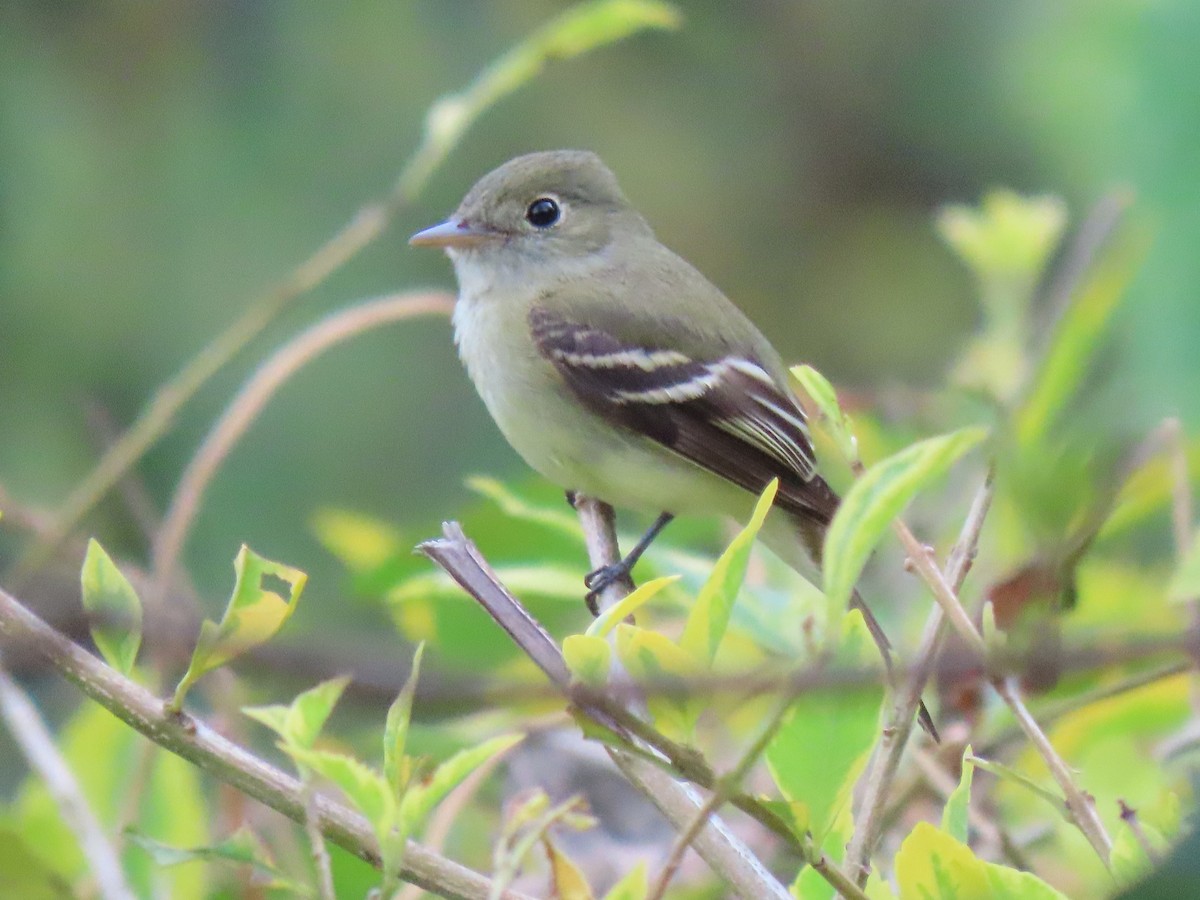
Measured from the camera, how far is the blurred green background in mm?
4039

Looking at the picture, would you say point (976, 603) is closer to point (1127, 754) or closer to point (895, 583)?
point (1127, 754)

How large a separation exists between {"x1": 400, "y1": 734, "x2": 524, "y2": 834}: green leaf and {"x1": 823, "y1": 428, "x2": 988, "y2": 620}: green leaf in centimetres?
22

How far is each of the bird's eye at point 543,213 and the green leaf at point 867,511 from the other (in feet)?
7.96

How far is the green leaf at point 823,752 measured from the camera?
1096mm

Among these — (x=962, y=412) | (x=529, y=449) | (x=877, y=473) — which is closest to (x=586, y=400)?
(x=529, y=449)

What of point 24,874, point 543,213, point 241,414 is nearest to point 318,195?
point 543,213

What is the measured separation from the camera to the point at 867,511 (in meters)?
0.96

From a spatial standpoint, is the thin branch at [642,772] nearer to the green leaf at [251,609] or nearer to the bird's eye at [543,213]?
the green leaf at [251,609]

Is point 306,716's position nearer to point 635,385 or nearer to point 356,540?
point 356,540

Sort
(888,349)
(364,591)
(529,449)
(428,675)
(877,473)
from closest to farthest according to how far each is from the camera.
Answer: (428,675) → (877,473) → (364,591) → (529,449) → (888,349)

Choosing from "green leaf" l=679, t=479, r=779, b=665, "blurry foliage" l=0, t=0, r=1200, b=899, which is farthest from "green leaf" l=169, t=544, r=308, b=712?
"green leaf" l=679, t=479, r=779, b=665

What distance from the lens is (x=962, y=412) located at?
4.49 ft

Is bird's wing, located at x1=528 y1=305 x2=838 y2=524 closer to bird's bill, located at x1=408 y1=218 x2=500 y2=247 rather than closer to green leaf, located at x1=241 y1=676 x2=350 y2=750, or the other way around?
bird's bill, located at x1=408 y1=218 x2=500 y2=247

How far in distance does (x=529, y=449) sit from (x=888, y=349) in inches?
113
